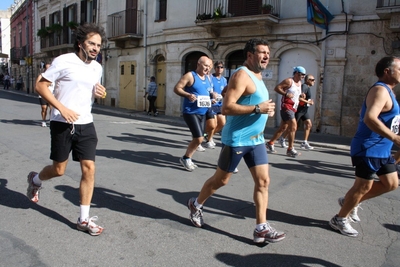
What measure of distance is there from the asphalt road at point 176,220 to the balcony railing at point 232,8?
8.77 meters

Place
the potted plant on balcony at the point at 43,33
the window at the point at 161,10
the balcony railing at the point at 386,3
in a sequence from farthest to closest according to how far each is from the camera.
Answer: the potted plant on balcony at the point at 43,33
the window at the point at 161,10
the balcony railing at the point at 386,3

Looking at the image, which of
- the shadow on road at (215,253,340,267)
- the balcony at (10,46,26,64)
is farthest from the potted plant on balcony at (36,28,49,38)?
the shadow on road at (215,253,340,267)

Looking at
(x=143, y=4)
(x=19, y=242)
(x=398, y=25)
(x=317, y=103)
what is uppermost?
(x=143, y=4)

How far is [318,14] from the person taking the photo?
12.0 meters

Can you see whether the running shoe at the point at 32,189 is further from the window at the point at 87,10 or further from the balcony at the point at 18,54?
the balcony at the point at 18,54

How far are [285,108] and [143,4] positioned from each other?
13963 mm

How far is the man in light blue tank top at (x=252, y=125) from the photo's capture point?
10.3 ft

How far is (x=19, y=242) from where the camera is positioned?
319 cm

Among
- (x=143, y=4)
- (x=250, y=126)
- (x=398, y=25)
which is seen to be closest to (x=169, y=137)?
(x=250, y=126)

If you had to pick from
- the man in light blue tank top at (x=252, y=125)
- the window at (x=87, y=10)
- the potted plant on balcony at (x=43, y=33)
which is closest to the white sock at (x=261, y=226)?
the man in light blue tank top at (x=252, y=125)

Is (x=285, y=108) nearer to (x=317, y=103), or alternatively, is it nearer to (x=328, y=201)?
(x=328, y=201)

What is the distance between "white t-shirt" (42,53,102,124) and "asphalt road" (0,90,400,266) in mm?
1099

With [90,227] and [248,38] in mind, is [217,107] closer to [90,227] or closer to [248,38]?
[90,227]

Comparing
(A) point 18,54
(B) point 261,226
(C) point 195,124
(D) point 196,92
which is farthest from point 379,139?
(A) point 18,54
